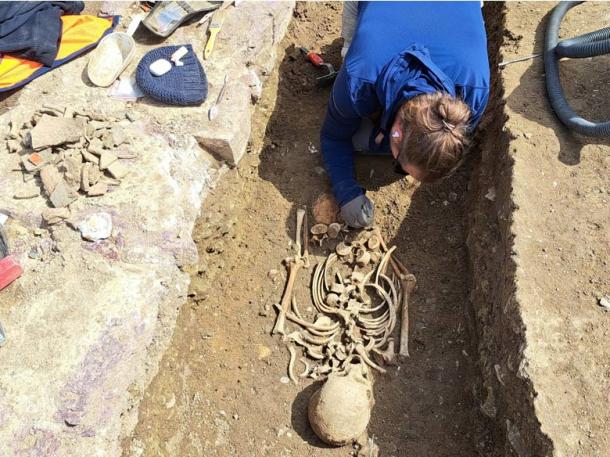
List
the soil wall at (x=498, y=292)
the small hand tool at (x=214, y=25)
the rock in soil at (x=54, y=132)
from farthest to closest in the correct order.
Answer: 1. the small hand tool at (x=214, y=25)
2. the rock in soil at (x=54, y=132)
3. the soil wall at (x=498, y=292)

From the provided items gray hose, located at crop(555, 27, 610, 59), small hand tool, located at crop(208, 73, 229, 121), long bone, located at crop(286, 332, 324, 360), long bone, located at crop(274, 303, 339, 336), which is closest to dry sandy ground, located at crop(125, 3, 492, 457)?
long bone, located at crop(286, 332, 324, 360)

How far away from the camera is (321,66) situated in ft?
15.0

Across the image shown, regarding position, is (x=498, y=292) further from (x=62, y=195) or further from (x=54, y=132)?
(x=54, y=132)

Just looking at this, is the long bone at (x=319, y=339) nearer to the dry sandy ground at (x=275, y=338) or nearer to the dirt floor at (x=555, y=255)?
the dry sandy ground at (x=275, y=338)

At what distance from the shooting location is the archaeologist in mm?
2662

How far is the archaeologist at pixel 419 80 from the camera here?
266cm

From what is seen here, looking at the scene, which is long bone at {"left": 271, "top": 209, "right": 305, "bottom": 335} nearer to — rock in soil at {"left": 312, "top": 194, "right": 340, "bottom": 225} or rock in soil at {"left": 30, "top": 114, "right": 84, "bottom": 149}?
rock in soil at {"left": 312, "top": 194, "right": 340, "bottom": 225}

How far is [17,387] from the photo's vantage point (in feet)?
9.05

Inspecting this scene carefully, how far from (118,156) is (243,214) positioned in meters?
1.01

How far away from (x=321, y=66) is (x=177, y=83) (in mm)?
1466

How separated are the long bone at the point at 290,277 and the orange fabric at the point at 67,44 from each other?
7.15ft

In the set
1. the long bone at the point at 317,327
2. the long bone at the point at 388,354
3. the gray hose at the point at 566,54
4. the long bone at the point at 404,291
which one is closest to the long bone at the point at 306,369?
the long bone at the point at 317,327

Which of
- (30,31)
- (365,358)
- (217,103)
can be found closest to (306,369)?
(365,358)

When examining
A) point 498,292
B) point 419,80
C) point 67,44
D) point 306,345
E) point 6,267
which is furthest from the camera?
point 67,44
